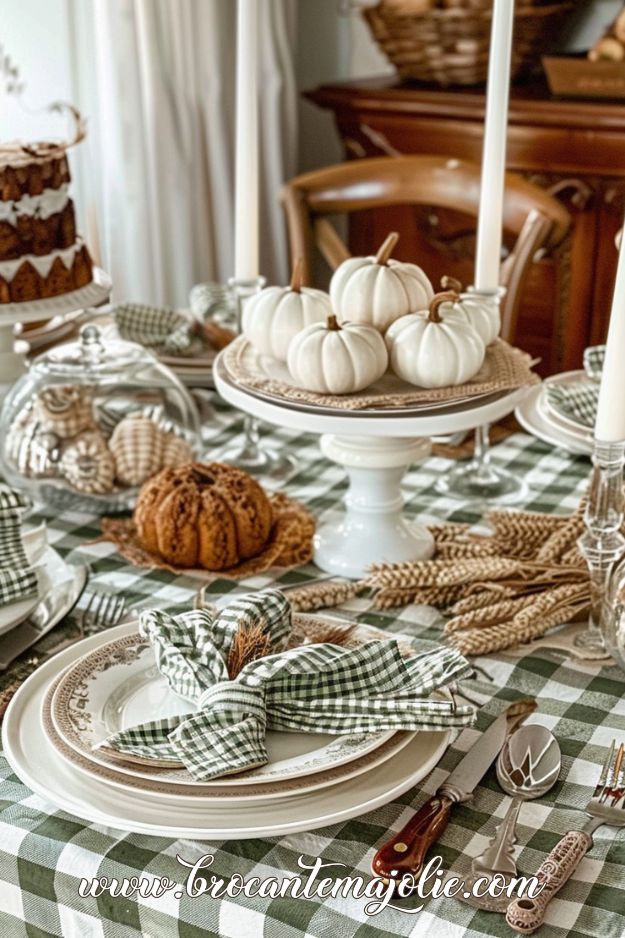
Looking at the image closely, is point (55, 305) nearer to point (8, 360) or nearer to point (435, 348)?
point (8, 360)

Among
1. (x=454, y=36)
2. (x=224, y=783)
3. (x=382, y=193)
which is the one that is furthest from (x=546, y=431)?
(x=454, y=36)

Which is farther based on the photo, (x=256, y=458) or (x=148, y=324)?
(x=148, y=324)

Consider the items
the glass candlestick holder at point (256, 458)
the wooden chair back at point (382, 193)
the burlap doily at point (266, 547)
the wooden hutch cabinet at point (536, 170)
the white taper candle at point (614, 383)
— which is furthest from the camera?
the wooden hutch cabinet at point (536, 170)

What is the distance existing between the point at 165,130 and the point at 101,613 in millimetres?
1872

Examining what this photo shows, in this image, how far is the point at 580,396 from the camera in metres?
1.23

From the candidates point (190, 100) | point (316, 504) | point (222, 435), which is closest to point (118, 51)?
point (190, 100)

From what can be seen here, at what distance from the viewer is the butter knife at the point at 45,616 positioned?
0.91 m

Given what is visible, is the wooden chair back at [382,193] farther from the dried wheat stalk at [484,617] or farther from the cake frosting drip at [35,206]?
the dried wheat stalk at [484,617]

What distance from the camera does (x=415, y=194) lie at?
1865mm

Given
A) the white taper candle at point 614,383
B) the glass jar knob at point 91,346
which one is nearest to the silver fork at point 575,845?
the white taper candle at point 614,383

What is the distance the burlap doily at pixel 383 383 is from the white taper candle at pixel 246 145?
15 centimetres

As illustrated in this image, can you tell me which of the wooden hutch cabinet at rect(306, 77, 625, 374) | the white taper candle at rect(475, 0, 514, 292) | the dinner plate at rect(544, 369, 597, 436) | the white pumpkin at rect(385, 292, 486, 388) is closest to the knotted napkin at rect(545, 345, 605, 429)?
the dinner plate at rect(544, 369, 597, 436)

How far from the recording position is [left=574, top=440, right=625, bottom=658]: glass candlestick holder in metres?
→ 0.90

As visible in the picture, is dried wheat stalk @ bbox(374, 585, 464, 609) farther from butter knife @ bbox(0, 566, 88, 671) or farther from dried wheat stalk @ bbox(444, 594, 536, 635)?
butter knife @ bbox(0, 566, 88, 671)
